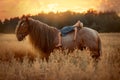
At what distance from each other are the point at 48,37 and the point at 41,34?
9 cm

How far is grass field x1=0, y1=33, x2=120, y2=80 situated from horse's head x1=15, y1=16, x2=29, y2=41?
66 millimetres

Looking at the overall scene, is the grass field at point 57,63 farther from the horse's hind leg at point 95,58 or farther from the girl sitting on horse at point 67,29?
the girl sitting on horse at point 67,29

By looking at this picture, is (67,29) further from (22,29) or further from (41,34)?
(22,29)

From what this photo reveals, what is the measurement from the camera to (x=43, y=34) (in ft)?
15.8

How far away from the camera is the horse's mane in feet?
15.7

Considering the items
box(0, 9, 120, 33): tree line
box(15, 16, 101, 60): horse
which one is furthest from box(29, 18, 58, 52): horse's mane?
box(0, 9, 120, 33): tree line

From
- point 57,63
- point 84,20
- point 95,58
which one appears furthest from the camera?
point 84,20

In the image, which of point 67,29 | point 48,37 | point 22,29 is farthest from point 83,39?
point 22,29

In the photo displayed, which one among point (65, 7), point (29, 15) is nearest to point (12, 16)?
point (29, 15)

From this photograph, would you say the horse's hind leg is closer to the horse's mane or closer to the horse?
the horse

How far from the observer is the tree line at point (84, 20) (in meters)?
4.92

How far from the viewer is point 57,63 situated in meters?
4.58

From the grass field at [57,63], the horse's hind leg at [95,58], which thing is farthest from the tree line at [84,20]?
the horse's hind leg at [95,58]

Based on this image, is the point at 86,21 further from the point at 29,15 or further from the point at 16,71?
the point at 16,71
